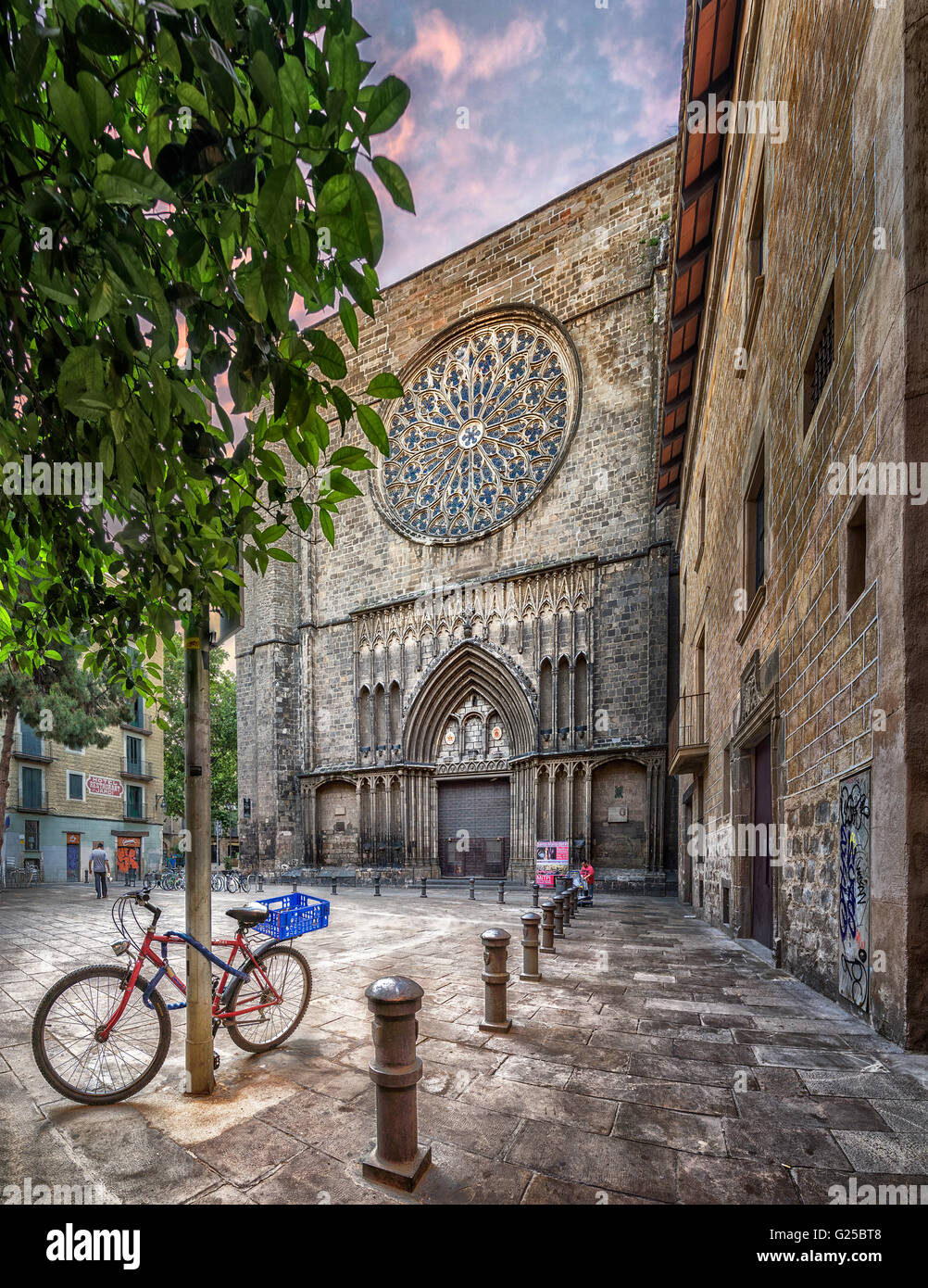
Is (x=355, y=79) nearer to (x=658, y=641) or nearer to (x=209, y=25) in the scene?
(x=209, y=25)

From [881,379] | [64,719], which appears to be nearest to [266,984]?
[881,379]

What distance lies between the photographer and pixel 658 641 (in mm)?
18391

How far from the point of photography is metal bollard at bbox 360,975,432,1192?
254cm

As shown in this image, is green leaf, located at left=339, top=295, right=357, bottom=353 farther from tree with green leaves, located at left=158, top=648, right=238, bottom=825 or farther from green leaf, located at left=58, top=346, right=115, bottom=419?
tree with green leaves, located at left=158, top=648, right=238, bottom=825

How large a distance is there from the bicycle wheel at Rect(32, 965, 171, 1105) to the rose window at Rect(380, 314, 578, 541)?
19.5 meters

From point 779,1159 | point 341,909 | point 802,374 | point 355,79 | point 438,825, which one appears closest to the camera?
point 355,79

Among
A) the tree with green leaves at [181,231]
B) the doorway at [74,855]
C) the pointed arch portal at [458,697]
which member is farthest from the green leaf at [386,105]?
Answer: the doorway at [74,855]

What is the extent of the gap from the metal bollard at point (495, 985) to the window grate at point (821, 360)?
17.5ft

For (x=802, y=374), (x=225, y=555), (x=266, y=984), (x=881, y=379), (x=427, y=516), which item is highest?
(x=427, y=516)

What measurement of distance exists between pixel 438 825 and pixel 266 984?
60.2ft
